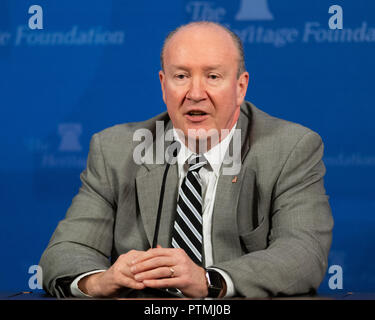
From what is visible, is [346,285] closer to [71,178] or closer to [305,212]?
[305,212]

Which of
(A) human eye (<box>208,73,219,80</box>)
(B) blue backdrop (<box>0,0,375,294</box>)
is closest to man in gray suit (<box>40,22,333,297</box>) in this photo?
(A) human eye (<box>208,73,219,80</box>)

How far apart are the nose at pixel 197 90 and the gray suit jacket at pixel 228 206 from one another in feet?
0.84

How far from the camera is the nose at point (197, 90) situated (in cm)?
226

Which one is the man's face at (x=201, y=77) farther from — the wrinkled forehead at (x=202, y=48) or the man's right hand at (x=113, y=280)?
the man's right hand at (x=113, y=280)

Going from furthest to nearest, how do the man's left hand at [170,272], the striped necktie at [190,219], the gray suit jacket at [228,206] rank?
1. the striped necktie at [190,219]
2. the gray suit jacket at [228,206]
3. the man's left hand at [170,272]

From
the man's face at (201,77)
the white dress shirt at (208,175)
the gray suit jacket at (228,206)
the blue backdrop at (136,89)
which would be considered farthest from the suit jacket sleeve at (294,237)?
the blue backdrop at (136,89)

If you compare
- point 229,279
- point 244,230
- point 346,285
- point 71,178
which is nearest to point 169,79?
point 244,230

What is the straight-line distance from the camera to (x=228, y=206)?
7.44 ft

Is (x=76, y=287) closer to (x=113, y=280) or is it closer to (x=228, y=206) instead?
(x=113, y=280)

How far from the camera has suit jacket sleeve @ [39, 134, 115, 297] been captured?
2.07 meters

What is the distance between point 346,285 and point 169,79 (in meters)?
1.54

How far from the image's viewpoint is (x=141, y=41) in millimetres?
3232

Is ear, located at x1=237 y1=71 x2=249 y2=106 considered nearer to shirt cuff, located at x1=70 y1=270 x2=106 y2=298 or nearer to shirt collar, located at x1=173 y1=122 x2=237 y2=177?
shirt collar, located at x1=173 y1=122 x2=237 y2=177
